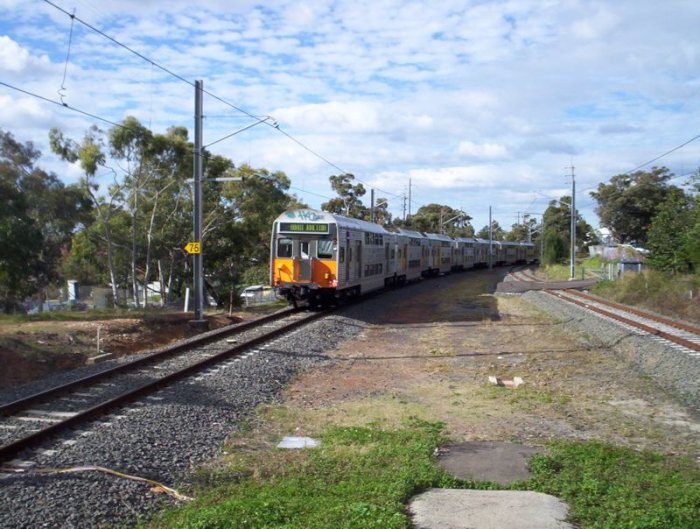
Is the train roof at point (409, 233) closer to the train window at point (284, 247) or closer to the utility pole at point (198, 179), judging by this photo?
the train window at point (284, 247)

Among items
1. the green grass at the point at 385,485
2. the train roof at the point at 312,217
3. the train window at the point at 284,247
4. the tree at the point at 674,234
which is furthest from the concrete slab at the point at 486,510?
the tree at the point at 674,234

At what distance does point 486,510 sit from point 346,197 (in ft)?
206

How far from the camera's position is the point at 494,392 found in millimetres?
10422

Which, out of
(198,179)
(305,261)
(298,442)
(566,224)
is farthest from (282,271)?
(566,224)

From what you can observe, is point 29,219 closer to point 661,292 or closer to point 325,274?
point 325,274

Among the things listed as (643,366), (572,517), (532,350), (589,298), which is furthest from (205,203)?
(572,517)

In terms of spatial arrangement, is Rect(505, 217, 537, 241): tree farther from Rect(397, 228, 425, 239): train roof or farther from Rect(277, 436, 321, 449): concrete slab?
Rect(277, 436, 321, 449): concrete slab

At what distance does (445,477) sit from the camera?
604 cm

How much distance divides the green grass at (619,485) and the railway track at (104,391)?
5335 millimetres

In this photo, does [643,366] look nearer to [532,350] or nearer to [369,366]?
[532,350]

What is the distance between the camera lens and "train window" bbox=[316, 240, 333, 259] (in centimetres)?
2144

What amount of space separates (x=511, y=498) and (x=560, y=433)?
2758 mm

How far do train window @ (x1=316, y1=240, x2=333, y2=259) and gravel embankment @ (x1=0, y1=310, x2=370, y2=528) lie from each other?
30.2 ft

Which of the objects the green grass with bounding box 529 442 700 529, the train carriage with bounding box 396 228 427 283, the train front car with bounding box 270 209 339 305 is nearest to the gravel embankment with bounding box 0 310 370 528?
the green grass with bounding box 529 442 700 529
